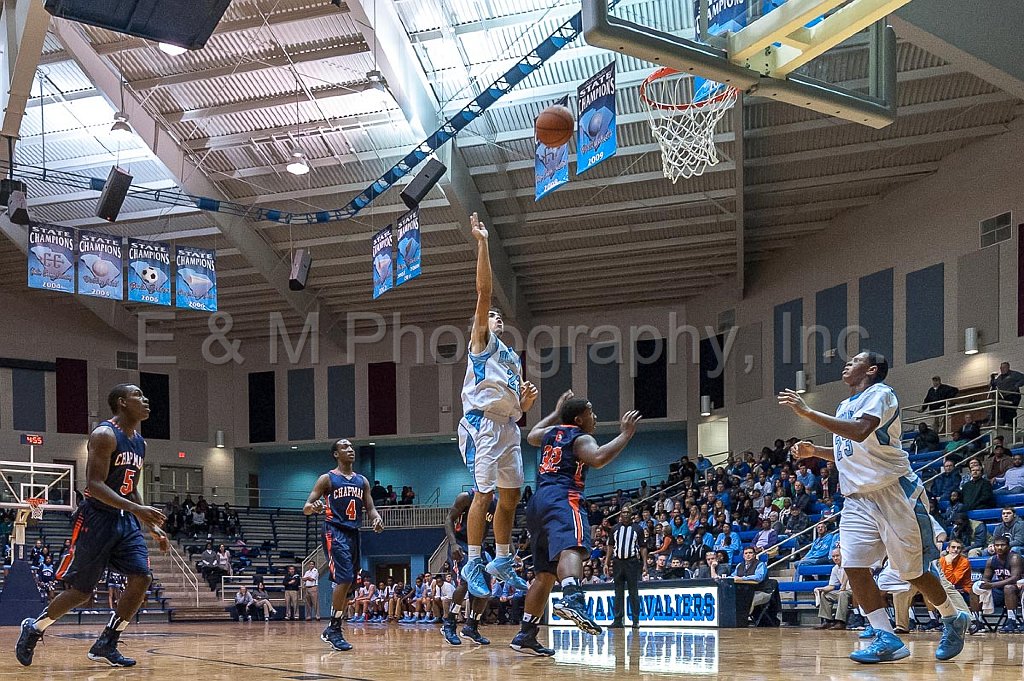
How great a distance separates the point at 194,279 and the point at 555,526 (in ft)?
53.6

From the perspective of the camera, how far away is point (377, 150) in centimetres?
2384

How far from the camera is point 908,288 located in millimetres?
24797

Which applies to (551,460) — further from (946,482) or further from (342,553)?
(946,482)

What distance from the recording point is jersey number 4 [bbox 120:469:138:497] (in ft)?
22.3

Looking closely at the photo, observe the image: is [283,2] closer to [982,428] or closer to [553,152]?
[553,152]

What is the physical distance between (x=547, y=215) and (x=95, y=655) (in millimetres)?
19829

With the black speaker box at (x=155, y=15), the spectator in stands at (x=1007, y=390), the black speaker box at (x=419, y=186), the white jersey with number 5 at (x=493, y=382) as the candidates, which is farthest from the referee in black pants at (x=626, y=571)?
the black speaker box at (x=155, y=15)

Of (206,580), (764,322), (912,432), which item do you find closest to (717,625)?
(912,432)

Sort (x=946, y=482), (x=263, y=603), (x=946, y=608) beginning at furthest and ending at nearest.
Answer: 1. (x=263, y=603)
2. (x=946, y=482)
3. (x=946, y=608)

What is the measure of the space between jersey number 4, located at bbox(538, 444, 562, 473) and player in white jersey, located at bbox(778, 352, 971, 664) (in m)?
1.51

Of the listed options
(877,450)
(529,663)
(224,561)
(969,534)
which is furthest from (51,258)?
(877,450)

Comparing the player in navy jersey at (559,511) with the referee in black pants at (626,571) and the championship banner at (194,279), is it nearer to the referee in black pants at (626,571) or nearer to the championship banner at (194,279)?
the referee in black pants at (626,571)

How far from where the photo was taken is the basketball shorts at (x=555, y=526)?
7.16m

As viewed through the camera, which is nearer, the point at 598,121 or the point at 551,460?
the point at 551,460
